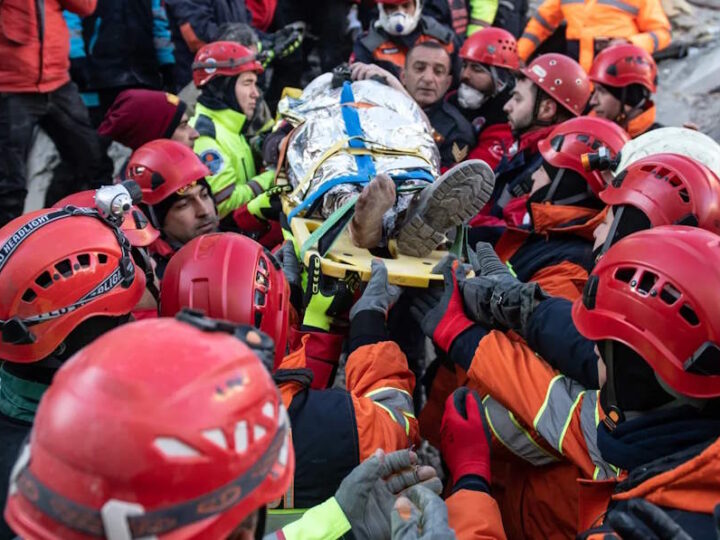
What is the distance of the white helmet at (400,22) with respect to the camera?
5812 mm

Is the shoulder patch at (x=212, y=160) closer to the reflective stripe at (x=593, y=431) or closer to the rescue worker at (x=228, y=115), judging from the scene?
the rescue worker at (x=228, y=115)

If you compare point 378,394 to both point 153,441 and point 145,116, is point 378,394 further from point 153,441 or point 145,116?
point 145,116

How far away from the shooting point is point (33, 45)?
17.2 ft

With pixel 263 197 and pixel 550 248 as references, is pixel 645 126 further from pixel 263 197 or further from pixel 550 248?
pixel 263 197

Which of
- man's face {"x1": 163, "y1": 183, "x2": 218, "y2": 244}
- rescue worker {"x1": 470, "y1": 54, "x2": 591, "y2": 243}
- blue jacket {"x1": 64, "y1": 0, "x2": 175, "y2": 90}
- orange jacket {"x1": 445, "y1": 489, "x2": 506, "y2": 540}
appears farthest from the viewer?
blue jacket {"x1": 64, "y1": 0, "x2": 175, "y2": 90}

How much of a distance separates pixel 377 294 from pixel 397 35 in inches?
142

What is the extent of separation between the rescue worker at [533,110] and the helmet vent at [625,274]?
2.27 m

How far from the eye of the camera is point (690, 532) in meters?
1.71

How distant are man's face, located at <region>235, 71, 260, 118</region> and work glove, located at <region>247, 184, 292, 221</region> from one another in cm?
120

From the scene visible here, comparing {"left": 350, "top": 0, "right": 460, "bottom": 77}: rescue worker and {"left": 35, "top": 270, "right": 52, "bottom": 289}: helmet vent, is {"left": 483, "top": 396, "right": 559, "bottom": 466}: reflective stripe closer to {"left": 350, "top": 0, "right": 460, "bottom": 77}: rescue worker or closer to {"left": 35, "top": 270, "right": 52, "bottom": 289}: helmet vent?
{"left": 35, "top": 270, "right": 52, "bottom": 289}: helmet vent

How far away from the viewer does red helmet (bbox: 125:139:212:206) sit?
3.74m

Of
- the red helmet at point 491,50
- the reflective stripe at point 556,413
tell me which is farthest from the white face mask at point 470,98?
the reflective stripe at point 556,413

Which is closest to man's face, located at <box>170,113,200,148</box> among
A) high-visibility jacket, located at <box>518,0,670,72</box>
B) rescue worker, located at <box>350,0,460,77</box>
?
rescue worker, located at <box>350,0,460,77</box>

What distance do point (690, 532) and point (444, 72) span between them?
4056mm
